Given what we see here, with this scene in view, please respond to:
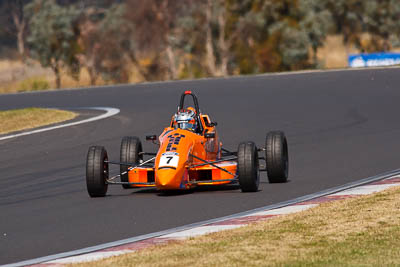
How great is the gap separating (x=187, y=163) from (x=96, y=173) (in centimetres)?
120

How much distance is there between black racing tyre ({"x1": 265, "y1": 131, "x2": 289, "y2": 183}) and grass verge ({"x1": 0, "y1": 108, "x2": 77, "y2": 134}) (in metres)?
11.2

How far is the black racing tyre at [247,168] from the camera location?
11.3m

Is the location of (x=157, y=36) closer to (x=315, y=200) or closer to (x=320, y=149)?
(x=320, y=149)

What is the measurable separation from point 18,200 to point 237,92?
65.0 feet

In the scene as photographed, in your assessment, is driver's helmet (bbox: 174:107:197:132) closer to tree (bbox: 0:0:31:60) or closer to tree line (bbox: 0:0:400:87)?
tree line (bbox: 0:0:400:87)

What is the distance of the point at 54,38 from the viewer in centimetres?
6306

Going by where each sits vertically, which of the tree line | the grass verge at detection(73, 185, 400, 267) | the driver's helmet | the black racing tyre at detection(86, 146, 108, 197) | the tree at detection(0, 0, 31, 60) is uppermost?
the tree at detection(0, 0, 31, 60)

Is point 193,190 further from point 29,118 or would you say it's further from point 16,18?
point 16,18

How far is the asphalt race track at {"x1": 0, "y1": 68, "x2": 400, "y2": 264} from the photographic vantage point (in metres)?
9.71

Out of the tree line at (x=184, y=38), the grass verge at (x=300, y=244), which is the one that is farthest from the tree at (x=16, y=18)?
the grass verge at (x=300, y=244)

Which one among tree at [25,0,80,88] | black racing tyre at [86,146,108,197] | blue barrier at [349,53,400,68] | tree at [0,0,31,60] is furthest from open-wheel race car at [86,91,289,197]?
tree at [0,0,31,60]

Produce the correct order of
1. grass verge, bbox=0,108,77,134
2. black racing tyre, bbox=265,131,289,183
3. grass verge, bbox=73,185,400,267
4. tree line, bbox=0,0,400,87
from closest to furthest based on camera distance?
grass verge, bbox=73,185,400,267 → black racing tyre, bbox=265,131,289,183 → grass verge, bbox=0,108,77,134 → tree line, bbox=0,0,400,87

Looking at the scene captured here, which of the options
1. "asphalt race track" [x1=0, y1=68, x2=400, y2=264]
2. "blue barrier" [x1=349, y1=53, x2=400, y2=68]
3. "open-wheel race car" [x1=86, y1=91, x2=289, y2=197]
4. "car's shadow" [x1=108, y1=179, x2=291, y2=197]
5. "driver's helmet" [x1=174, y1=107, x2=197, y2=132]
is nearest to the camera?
"asphalt race track" [x1=0, y1=68, x2=400, y2=264]

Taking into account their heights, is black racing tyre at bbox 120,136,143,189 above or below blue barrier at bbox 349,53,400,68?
below
